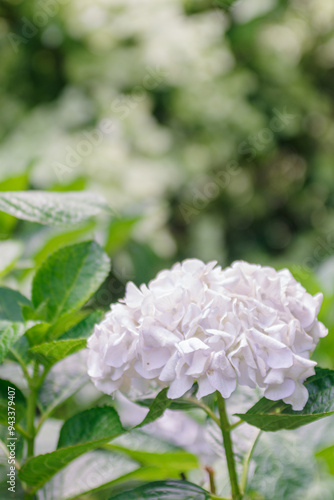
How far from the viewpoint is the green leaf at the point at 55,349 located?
0.51m

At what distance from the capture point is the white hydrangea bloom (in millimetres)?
437

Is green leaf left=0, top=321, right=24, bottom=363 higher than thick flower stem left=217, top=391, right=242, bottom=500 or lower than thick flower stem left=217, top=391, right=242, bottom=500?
higher

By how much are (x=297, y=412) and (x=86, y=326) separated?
0.23m

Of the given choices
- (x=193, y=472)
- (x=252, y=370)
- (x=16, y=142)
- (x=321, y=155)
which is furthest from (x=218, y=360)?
(x=321, y=155)

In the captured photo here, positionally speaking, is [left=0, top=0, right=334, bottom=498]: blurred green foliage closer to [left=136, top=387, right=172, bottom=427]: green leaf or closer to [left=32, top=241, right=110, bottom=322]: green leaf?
[left=32, top=241, right=110, bottom=322]: green leaf

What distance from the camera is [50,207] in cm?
57

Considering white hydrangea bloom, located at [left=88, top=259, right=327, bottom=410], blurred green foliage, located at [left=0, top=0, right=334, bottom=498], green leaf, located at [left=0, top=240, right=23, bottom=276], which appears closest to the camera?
white hydrangea bloom, located at [left=88, top=259, right=327, bottom=410]

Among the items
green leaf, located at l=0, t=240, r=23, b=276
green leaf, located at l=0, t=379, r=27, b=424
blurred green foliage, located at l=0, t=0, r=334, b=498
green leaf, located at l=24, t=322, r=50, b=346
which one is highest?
blurred green foliage, located at l=0, t=0, r=334, b=498

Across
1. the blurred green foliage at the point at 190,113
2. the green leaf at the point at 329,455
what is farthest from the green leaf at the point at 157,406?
the blurred green foliage at the point at 190,113

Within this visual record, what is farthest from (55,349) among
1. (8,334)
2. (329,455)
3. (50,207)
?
(329,455)

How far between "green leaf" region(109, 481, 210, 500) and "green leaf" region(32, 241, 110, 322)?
0.20m

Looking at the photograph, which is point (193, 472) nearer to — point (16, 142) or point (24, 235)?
point (24, 235)

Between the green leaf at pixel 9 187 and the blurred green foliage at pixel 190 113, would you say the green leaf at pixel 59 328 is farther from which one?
the blurred green foliage at pixel 190 113

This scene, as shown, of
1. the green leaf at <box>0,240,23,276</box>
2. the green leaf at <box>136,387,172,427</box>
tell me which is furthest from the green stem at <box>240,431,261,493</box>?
the green leaf at <box>0,240,23,276</box>
